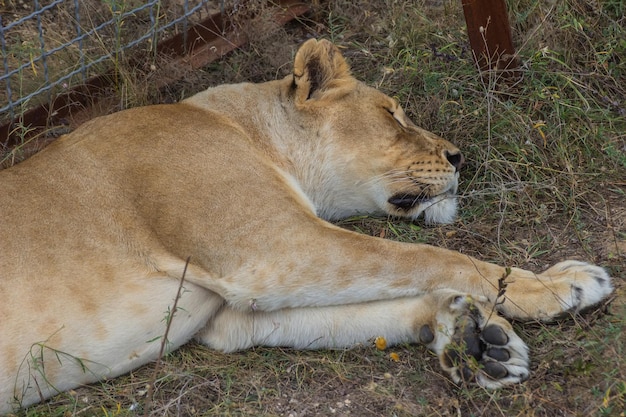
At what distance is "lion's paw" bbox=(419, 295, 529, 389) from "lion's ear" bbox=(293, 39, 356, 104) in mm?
1153

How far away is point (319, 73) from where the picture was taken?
12.9ft

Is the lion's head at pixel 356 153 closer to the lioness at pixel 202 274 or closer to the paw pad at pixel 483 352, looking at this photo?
the lioness at pixel 202 274

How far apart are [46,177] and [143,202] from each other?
40 centimetres

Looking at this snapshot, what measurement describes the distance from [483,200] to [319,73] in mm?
921

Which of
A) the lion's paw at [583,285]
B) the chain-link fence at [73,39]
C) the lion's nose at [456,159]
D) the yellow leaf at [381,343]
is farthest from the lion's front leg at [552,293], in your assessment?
the chain-link fence at [73,39]

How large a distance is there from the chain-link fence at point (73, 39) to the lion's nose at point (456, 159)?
5.43ft

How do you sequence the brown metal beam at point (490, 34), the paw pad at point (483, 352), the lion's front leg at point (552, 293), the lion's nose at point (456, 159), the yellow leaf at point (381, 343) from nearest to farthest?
the paw pad at point (483, 352)
the lion's front leg at point (552, 293)
the yellow leaf at point (381, 343)
the lion's nose at point (456, 159)
the brown metal beam at point (490, 34)

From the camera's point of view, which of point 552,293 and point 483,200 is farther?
point 483,200

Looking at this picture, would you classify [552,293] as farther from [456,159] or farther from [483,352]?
[456,159]

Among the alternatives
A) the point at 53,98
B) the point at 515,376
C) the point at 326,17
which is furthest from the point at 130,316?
the point at 326,17

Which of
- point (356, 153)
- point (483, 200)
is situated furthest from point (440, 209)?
point (356, 153)

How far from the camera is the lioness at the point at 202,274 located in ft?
10.3

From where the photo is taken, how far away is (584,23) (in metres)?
4.73

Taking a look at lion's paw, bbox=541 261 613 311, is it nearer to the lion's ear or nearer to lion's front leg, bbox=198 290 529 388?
lion's front leg, bbox=198 290 529 388
